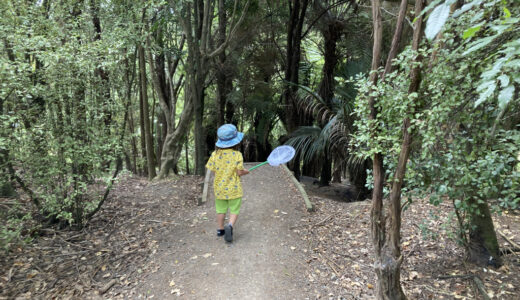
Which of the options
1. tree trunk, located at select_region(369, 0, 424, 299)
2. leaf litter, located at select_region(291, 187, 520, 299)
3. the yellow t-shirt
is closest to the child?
the yellow t-shirt

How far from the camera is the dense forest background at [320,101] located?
2.09 meters

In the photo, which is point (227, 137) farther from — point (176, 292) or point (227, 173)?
point (176, 292)

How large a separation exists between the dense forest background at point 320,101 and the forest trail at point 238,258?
125 centimetres

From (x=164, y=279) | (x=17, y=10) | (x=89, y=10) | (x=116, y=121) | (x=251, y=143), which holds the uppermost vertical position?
(x=89, y=10)

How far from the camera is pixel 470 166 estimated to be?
221cm

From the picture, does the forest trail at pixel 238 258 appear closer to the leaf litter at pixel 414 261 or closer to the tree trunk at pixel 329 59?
the leaf litter at pixel 414 261

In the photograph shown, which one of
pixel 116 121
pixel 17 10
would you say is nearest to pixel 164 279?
pixel 116 121

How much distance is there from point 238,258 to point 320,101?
4073 mm

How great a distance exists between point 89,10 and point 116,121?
2966 mm

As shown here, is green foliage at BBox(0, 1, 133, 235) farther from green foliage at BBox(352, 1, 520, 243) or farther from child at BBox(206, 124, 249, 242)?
green foliage at BBox(352, 1, 520, 243)

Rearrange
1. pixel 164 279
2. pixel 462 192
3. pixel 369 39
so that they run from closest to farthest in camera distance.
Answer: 1. pixel 462 192
2. pixel 164 279
3. pixel 369 39

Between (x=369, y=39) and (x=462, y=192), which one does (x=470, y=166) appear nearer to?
(x=462, y=192)

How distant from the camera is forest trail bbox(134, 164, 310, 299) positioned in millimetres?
3318

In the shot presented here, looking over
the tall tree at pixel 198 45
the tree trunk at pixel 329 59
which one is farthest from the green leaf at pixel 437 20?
the tree trunk at pixel 329 59
